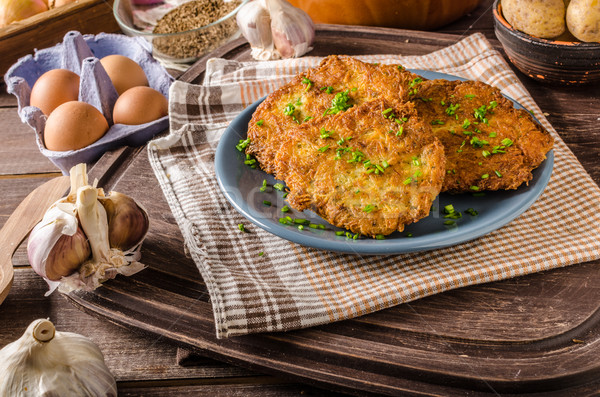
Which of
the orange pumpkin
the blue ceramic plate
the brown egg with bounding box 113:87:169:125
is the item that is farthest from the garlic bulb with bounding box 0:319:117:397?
the orange pumpkin

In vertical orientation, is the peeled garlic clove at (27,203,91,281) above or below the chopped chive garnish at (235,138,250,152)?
above

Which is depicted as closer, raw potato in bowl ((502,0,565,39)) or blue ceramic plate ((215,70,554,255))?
blue ceramic plate ((215,70,554,255))

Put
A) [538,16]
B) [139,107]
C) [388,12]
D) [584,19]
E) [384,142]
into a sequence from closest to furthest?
1. [384,142]
2. [584,19]
3. [538,16]
4. [139,107]
5. [388,12]

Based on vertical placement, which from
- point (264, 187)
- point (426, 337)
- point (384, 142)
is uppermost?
point (384, 142)

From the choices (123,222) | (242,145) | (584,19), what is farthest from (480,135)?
(123,222)

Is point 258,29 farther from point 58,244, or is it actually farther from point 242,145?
point 58,244

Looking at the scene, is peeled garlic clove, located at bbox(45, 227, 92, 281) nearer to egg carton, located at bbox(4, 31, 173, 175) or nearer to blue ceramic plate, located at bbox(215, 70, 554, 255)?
blue ceramic plate, located at bbox(215, 70, 554, 255)
